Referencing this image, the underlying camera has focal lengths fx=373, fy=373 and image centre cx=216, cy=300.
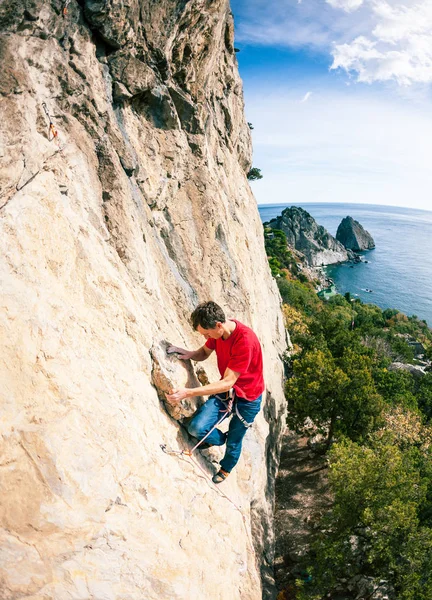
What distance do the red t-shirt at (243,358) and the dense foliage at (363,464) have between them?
1121 cm

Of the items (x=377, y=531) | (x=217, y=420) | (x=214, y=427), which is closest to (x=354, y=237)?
(x=377, y=531)

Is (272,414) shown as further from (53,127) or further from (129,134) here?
(53,127)

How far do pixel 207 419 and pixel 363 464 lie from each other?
41.4 ft

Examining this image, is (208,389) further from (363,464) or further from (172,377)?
(363,464)

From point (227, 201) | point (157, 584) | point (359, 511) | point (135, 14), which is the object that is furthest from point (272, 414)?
point (135, 14)

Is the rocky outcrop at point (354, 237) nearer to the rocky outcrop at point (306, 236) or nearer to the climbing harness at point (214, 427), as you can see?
the rocky outcrop at point (306, 236)

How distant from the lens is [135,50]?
32.7 feet

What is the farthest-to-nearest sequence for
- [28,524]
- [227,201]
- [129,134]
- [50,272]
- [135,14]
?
[227,201] < [129,134] < [135,14] < [50,272] < [28,524]

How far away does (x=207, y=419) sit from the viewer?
7273 millimetres

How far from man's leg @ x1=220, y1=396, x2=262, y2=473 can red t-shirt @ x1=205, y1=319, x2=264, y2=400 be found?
21cm

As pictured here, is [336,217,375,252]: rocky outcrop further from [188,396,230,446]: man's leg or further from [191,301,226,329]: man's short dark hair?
[191,301,226,329]: man's short dark hair

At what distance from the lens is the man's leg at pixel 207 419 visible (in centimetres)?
719

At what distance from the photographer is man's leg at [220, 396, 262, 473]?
7.80 metres

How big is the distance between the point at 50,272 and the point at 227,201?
13.6 metres
